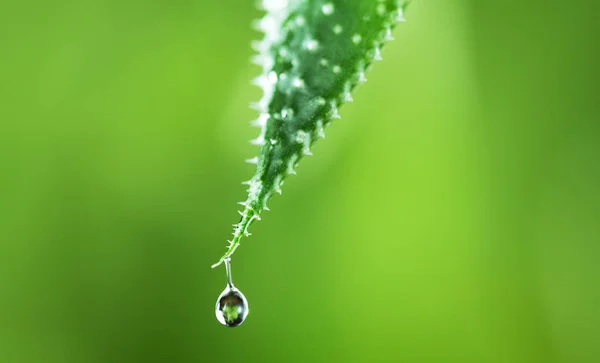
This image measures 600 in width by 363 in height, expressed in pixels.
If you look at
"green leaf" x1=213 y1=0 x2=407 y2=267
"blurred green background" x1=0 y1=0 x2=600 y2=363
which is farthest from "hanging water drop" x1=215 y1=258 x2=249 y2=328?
"blurred green background" x1=0 y1=0 x2=600 y2=363

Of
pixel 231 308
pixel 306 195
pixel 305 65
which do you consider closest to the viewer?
pixel 305 65

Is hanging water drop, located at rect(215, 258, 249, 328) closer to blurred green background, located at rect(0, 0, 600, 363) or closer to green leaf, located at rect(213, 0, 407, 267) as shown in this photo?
green leaf, located at rect(213, 0, 407, 267)

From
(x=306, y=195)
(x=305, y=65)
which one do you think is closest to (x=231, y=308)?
(x=305, y=65)

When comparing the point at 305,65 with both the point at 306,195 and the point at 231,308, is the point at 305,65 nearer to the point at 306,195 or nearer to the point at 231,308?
the point at 231,308

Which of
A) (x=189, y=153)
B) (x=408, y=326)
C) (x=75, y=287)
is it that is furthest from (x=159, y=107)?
(x=408, y=326)

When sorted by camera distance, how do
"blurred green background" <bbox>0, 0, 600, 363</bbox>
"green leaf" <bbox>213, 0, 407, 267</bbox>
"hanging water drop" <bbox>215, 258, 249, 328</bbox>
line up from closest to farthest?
1. "green leaf" <bbox>213, 0, 407, 267</bbox>
2. "hanging water drop" <bbox>215, 258, 249, 328</bbox>
3. "blurred green background" <bbox>0, 0, 600, 363</bbox>

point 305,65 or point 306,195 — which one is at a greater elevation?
point 306,195

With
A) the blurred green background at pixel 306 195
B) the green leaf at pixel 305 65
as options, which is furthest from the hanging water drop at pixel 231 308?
the blurred green background at pixel 306 195
